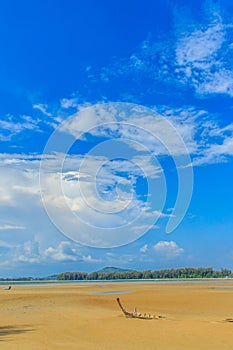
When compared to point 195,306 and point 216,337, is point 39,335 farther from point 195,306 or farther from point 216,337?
point 195,306

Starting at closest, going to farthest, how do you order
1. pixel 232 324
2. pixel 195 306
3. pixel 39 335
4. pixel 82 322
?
pixel 39 335
pixel 232 324
pixel 82 322
pixel 195 306

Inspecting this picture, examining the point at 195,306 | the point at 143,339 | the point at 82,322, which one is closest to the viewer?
the point at 143,339

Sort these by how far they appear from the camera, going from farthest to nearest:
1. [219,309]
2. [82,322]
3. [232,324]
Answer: [219,309], [82,322], [232,324]

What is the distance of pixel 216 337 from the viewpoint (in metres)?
18.2

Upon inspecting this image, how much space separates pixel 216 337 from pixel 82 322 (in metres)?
9.60

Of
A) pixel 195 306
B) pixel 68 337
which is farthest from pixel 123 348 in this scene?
pixel 195 306

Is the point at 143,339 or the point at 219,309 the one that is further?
the point at 219,309

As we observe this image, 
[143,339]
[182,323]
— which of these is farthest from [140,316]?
[143,339]

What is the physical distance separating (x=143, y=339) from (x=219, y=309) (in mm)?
19088

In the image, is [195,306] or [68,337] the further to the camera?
[195,306]

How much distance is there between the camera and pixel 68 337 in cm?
1884

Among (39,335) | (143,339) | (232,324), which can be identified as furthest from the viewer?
(232,324)

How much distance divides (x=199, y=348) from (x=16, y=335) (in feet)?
29.3

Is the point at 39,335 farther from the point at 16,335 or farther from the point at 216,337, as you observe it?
the point at 216,337
